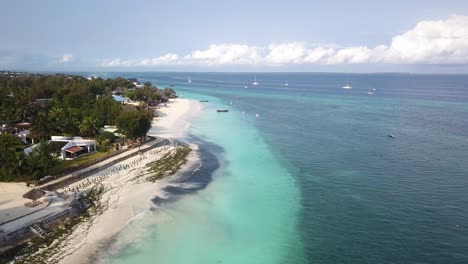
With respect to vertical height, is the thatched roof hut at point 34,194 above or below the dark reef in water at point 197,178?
above

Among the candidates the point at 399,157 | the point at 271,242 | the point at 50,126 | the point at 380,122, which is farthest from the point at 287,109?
the point at 271,242

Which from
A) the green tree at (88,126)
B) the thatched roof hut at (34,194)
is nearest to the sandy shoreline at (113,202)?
the thatched roof hut at (34,194)

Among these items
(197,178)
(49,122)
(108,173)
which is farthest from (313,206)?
(49,122)

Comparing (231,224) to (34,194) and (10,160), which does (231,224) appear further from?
(10,160)

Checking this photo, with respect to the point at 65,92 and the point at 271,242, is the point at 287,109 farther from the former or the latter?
the point at 271,242

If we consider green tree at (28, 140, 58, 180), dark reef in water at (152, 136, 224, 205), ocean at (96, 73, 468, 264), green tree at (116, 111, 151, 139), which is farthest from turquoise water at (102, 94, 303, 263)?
green tree at (116, 111, 151, 139)

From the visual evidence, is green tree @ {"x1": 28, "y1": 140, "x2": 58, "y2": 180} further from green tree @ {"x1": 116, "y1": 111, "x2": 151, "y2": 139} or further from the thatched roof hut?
green tree @ {"x1": 116, "y1": 111, "x2": 151, "y2": 139}

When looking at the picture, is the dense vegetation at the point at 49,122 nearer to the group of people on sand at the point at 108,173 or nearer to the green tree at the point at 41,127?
the green tree at the point at 41,127

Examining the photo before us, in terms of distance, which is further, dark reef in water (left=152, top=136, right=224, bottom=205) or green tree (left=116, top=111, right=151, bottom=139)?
green tree (left=116, top=111, right=151, bottom=139)
